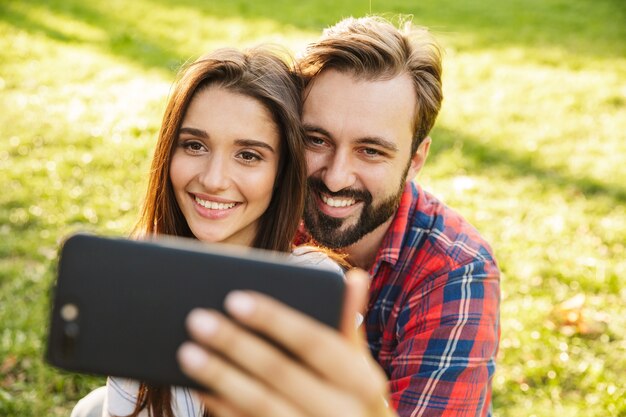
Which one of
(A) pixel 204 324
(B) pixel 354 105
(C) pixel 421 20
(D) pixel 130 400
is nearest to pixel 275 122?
(B) pixel 354 105

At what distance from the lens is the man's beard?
8.46 feet

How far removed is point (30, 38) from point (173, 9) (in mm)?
2310

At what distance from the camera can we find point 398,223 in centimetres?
259

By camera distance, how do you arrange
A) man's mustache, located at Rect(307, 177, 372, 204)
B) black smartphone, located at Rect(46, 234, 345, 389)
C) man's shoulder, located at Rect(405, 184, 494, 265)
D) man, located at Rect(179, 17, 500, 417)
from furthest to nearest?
man's mustache, located at Rect(307, 177, 372, 204)
man's shoulder, located at Rect(405, 184, 494, 265)
man, located at Rect(179, 17, 500, 417)
black smartphone, located at Rect(46, 234, 345, 389)

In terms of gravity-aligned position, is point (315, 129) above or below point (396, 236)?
above

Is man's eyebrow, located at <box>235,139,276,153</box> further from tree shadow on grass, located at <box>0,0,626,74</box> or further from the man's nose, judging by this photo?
tree shadow on grass, located at <box>0,0,626,74</box>

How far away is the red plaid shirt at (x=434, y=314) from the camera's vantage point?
2256mm

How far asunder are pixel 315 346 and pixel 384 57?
1.88 metres

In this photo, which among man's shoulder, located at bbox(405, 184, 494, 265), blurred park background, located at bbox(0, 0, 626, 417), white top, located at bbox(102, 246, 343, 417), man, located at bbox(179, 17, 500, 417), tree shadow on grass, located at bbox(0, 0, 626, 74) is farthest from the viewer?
tree shadow on grass, located at bbox(0, 0, 626, 74)

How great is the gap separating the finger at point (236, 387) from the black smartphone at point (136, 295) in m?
0.15

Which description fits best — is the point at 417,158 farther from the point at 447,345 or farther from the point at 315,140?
the point at 447,345

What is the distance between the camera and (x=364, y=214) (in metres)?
2.59

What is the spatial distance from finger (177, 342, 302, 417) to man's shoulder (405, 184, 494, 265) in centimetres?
158

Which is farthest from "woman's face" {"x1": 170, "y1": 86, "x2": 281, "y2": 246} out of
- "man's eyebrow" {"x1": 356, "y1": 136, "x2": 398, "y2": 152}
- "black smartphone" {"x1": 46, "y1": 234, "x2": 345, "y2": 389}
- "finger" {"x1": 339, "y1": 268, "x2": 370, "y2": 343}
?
"finger" {"x1": 339, "y1": 268, "x2": 370, "y2": 343}
